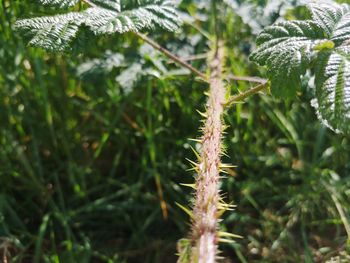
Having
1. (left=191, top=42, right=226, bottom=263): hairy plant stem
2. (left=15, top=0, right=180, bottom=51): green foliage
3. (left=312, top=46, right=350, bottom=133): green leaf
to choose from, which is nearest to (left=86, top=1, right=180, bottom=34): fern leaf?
(left=15, top=0, right=180, bottom=51): green foliage

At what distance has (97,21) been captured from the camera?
1.38 m

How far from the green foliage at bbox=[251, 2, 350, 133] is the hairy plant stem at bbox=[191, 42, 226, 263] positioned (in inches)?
6.2

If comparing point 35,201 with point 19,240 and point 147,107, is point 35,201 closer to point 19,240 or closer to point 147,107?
point 19,240

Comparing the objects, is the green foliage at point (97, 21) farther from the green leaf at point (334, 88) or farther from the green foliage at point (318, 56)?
the green leaf at point (334, 88)

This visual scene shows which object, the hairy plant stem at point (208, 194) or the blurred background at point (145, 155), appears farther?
the blurred background at point (145, 155)

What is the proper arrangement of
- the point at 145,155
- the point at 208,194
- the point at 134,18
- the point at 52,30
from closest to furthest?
the point at 208,194 < the point at 52,30 < the point at 134,18 < the point at 145,155

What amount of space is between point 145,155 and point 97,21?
0.75 meters

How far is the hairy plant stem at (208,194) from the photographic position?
82 cm

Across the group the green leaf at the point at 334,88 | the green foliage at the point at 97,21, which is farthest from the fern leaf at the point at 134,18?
the green leaf at the point at 334,88

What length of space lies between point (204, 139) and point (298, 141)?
0.93 metres

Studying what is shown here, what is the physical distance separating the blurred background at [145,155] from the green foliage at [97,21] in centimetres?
32

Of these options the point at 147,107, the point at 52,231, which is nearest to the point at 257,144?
the point at 147,107

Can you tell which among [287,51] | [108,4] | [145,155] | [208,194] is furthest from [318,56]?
[145,155]

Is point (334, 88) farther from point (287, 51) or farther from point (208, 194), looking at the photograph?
point (208, 194)
